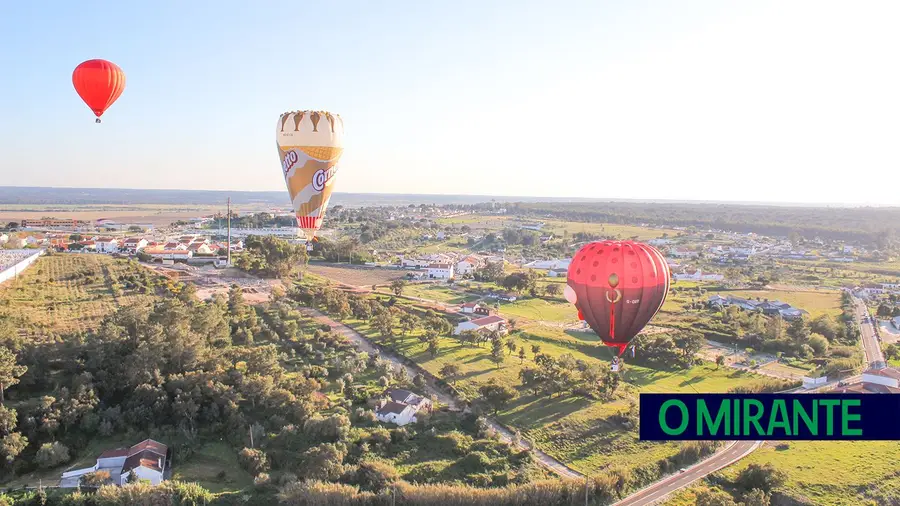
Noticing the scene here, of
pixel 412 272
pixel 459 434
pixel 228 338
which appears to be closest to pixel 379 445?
pixel 459 434

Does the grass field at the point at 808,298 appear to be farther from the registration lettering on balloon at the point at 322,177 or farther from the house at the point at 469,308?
the registration lettering on balloon at the point at 322,177

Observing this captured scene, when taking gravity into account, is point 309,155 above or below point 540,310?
above

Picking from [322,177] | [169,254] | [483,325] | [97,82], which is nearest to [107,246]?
[169,254]

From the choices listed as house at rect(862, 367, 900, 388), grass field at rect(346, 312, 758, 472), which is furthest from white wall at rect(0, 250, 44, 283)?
house at rect(862, 367, 900, 388)

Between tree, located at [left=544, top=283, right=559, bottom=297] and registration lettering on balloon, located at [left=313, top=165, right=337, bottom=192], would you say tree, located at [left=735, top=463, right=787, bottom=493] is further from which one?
tree, located at [left=544, top=283, right=559, bottom=297]

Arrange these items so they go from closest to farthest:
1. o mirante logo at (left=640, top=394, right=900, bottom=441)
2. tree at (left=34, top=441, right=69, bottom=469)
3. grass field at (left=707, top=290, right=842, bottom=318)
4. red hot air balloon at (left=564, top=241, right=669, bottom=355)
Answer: o mirante logo at (left=640, top=394, right=900, bottom=441) → red hot air balloon at (left=564, top=241, right=669, bottom=355) → tree at (left=34, top=441, right=69, bottom=469) → grass field at (left=707, top=290, right=842, bottom=318)

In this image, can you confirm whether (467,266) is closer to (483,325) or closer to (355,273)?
(355,273)

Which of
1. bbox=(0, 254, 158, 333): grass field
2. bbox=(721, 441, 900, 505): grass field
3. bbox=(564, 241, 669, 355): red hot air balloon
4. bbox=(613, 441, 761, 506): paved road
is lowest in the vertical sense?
bbox=(721, 441, 900, 505): grass field
